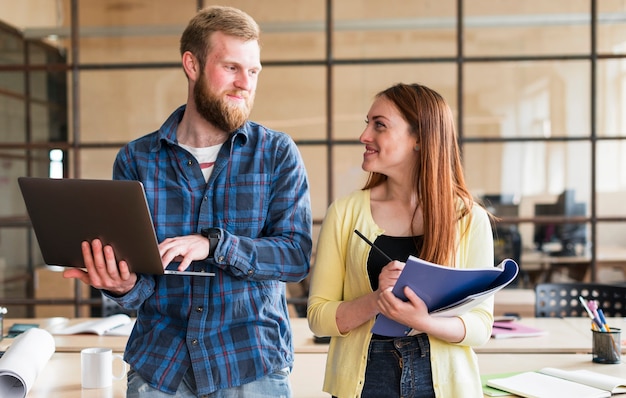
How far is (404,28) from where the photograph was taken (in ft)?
15.7

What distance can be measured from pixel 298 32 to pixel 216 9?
293cm

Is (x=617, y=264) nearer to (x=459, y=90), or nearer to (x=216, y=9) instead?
(x=459, y=90)

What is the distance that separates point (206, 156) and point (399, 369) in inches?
29.4

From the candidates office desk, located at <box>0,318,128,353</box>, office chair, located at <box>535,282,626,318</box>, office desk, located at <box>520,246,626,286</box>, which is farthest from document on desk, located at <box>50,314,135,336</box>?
office desk, located at <box>520,246,626,286</box>

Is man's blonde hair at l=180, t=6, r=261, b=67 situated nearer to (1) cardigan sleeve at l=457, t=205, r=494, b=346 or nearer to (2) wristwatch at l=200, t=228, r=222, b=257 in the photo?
(2) wristwatch at l=200, t=228, r=222, b=257

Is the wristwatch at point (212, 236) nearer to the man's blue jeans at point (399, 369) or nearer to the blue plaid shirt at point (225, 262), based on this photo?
the blue plaid shirt at point (225, 262)

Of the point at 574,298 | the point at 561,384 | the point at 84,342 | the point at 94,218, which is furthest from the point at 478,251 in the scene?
the point at 574,298

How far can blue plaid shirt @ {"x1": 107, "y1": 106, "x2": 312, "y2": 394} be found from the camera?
69.4 inches

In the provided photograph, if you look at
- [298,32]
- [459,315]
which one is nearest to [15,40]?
[298,32]

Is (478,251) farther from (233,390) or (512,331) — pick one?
(512,331)

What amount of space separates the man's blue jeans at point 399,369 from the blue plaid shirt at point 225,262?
225 mm

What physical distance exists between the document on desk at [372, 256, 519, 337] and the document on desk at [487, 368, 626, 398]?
499 mm

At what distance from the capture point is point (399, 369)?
70.4 inches

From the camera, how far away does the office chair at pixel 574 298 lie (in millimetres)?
3436
